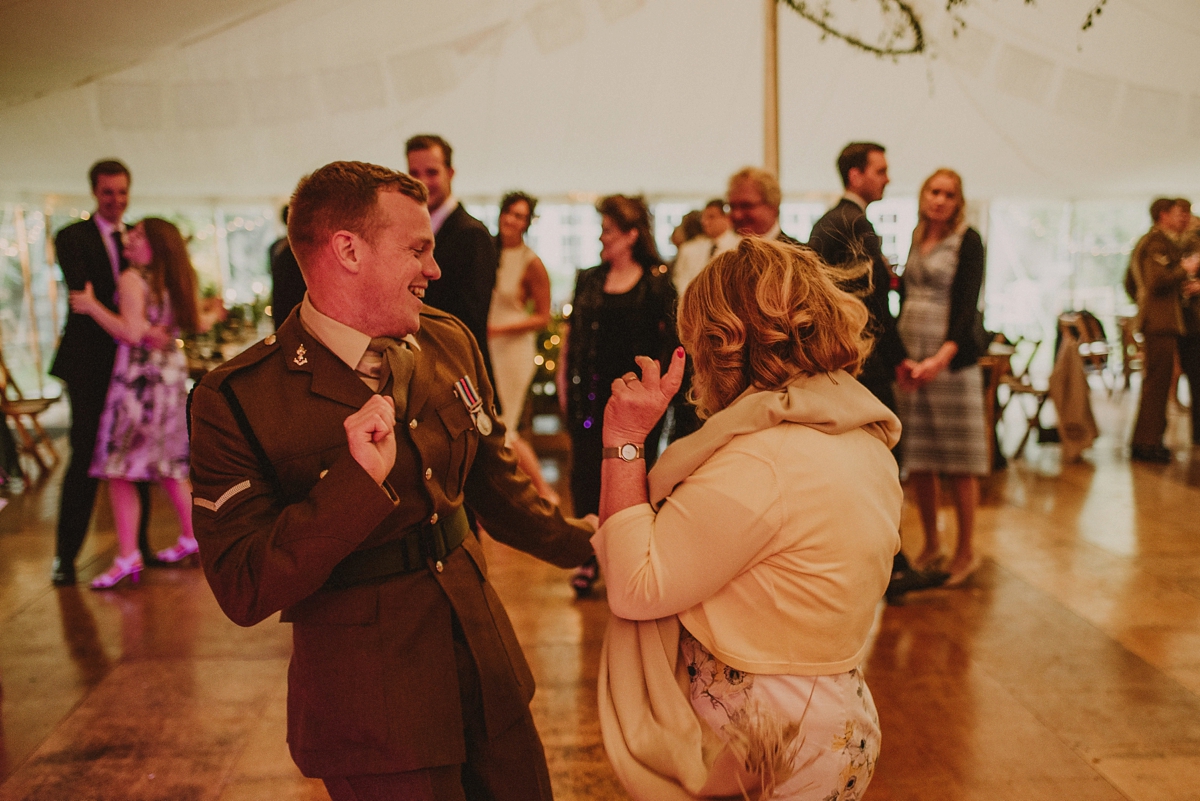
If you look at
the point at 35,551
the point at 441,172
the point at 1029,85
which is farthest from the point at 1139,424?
the point at 35,551

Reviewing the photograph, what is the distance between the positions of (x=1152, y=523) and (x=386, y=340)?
4763 mm

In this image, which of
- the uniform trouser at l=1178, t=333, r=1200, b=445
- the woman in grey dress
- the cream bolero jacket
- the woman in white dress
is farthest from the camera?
the uniform trouser at l=1178, t=333, r=1200, b=445

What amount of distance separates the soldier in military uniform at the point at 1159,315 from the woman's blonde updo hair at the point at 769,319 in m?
5.96

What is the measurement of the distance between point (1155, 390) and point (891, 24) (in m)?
3.19

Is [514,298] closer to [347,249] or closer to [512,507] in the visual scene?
[512,507]

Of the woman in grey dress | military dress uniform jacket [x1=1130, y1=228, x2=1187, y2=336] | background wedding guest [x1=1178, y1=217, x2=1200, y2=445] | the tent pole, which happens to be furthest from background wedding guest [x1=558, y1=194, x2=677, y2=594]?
background wedding guest [x1=1178, y1=217, x2=1200, y2=445]

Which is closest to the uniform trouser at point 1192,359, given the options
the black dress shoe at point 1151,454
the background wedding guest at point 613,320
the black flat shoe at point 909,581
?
the black dress shoe at point 1151,454

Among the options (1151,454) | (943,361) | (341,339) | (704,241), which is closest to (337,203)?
(341,339)

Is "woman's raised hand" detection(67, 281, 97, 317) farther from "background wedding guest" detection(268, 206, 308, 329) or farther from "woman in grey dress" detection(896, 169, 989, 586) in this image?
"woman in grey dress" detection(896, 169, 989, 586)

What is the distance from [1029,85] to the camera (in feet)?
22.4

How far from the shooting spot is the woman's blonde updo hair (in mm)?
1335

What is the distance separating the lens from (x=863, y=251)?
288cm

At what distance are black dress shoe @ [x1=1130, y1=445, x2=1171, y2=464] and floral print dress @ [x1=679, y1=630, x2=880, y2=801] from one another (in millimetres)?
5928

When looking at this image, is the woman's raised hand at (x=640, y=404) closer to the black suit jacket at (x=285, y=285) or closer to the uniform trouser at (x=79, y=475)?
the black suit jacket at (x=285, y=285)
